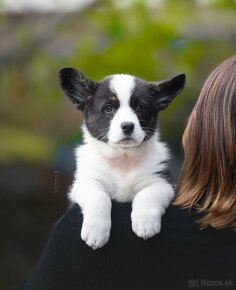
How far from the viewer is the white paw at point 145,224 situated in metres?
2.50

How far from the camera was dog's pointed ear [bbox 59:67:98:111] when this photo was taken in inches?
121

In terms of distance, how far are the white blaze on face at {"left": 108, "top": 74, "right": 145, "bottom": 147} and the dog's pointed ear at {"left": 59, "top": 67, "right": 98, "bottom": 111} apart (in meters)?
0.11

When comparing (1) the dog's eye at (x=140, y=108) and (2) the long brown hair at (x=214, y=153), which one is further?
(1) the dog's eye at (x=140, y=108)

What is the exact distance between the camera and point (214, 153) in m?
2.62

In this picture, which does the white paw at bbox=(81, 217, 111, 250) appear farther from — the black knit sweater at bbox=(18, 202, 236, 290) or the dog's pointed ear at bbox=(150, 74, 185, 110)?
the dog's pointed ear at bbox=(150, 74, 185, 110)

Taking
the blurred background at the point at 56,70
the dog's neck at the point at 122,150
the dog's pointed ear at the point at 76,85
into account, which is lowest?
the blurred background at the point at 56,70

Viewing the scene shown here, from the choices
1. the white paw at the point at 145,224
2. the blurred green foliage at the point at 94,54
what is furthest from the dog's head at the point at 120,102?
the blurred green foliage at the point at 94,54

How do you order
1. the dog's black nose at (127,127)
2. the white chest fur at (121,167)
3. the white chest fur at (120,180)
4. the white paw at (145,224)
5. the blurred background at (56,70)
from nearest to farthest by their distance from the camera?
the white paw at (145,224), the white chest fur at (120,180), the dog's black nose at (127,127), the white chest fur at (121,167), the blurred background at (56,70)

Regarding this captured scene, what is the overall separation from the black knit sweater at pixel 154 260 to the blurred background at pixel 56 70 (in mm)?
3182

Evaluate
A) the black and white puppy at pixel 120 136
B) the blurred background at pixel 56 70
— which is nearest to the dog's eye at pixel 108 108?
the black and white puppy at pixel 120 136

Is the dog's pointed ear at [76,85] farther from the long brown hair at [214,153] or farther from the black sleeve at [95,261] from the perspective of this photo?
the black sleeve at [95,261]

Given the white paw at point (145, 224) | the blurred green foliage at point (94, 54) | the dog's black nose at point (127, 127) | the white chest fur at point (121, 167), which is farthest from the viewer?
the blurred green foliage at point (94, 54)

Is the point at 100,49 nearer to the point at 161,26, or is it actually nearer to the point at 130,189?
the point at 161,26

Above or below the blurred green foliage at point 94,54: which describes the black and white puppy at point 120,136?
above
